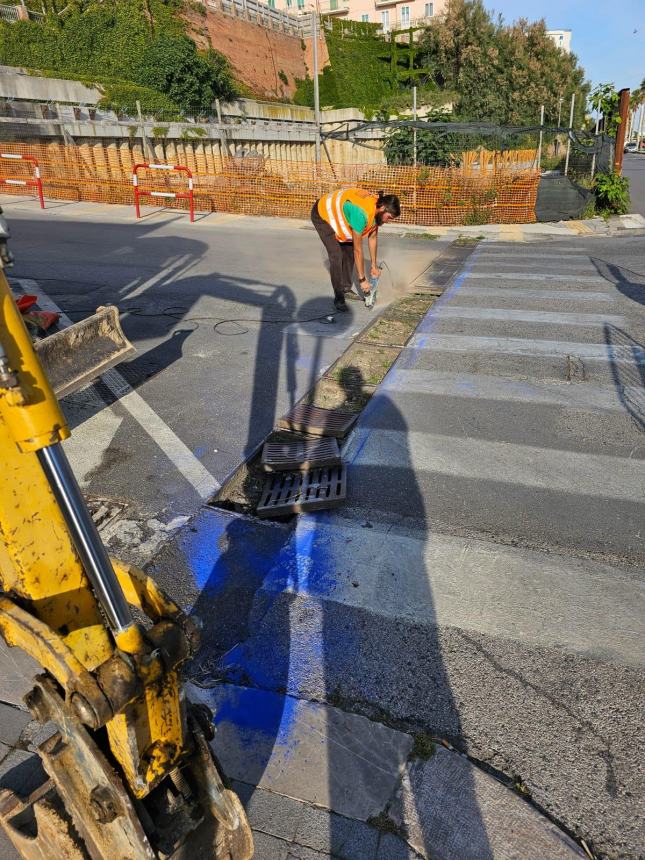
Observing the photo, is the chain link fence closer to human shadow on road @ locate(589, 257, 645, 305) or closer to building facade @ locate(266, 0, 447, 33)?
human shadow on road @ locate(589, 257, 645, 305)

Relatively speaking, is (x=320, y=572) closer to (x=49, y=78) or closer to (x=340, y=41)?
(x=49, y=78)

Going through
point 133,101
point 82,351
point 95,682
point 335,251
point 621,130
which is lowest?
point 82,351

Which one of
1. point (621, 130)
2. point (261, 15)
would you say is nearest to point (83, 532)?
point (621, 130)

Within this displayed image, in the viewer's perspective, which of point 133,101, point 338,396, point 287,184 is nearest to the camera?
point 338,396

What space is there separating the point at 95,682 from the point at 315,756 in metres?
1.44

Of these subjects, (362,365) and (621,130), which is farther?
(621,130)

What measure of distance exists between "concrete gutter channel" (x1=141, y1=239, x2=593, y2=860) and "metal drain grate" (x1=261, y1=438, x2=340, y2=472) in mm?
1164

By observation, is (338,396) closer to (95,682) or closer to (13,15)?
(95,682)

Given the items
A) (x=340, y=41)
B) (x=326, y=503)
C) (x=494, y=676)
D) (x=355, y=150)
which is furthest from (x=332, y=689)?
(x=340, y=41)

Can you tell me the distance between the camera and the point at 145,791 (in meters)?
1.69

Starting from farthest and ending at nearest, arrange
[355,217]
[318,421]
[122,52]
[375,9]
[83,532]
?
[375,9] → [122,52] → [355,217] → [318,421] → [83,532]

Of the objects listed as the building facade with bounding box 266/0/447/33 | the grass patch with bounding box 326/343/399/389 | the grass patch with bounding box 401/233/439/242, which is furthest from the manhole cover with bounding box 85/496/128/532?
the building facade with bounding box 266/0/447/33

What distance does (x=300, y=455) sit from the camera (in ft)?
16.2

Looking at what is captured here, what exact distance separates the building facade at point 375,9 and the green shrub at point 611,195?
2327 inches
